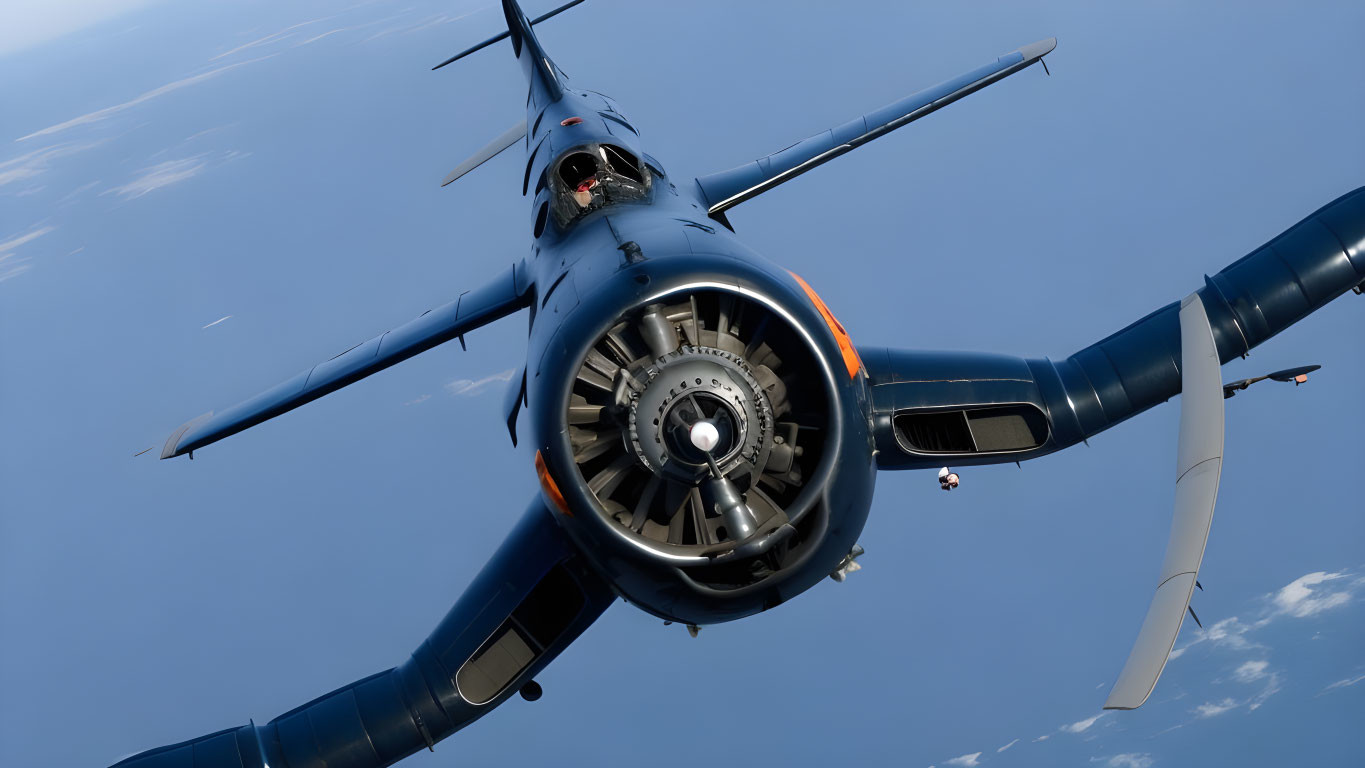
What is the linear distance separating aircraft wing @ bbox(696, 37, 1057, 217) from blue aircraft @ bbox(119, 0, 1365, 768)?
0.07 m

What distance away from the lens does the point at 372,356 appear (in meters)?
22.6

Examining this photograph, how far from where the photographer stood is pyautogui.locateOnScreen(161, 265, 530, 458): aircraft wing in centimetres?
2244

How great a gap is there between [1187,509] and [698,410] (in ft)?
20.4

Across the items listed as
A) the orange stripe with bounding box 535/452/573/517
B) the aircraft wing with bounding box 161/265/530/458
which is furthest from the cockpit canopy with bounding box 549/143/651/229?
the orange stripe with bounding box 535/452/573/517

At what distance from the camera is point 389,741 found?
18109 millimetres

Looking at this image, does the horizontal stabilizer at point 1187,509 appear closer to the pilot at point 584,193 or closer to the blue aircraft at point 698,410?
the blue aircraft at point 698,410

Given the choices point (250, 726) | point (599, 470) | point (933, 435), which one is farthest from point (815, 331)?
point (250, 726)

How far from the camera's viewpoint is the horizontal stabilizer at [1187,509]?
11617mm

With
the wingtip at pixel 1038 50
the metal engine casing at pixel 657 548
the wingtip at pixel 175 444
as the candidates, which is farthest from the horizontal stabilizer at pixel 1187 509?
the wingtip at pixel 175 444

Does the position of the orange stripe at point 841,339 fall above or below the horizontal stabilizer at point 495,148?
below

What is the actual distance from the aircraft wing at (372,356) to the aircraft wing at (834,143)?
4.86 metres

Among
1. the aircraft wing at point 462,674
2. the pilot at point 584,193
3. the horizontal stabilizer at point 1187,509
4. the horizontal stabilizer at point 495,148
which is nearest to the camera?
the horizontal stabilizer at point 1187,509

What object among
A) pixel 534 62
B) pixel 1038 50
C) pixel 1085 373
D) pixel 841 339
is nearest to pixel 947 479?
pixel 1085 373

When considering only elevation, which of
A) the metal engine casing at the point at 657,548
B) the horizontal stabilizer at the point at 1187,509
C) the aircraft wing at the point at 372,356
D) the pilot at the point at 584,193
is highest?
the aircraft wing at the point at 372,356
